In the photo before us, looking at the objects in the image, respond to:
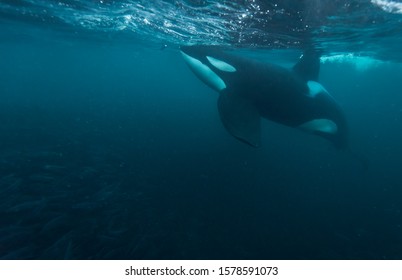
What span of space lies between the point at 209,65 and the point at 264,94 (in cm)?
235

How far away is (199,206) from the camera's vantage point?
27.3ft

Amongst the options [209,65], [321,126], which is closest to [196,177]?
[209,65]

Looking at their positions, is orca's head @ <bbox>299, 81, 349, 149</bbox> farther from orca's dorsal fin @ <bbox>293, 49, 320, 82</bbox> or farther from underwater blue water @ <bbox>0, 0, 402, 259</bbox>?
underwater blue water @ <bbox>0, 0, 402, 259</bbox>

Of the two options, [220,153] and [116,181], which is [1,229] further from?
[220,153]

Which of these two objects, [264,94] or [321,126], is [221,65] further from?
[321,126]

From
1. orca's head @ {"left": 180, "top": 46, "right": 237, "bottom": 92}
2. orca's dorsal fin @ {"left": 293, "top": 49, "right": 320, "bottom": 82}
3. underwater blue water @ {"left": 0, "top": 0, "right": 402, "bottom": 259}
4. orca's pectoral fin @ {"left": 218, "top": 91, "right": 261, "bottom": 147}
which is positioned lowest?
underwater blue water @ {"left": 0, "top": 0, "right": 402, "bottom": 259}

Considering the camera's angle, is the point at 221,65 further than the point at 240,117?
Yes

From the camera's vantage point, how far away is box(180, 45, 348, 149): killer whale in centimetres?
888

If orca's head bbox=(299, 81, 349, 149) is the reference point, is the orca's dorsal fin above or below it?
above

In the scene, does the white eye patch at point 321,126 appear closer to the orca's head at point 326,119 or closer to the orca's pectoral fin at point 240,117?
the orca's head at point 326,119

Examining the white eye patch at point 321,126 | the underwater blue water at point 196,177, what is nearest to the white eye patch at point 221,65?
the underwater blue water at point 196,177

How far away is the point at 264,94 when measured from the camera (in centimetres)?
911

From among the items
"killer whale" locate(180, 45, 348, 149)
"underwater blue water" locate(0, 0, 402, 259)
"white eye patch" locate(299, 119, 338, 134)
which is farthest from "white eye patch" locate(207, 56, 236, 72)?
"white eye patch" locate(299, 119, 338, 134)

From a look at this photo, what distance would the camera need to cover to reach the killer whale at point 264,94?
888 cm
